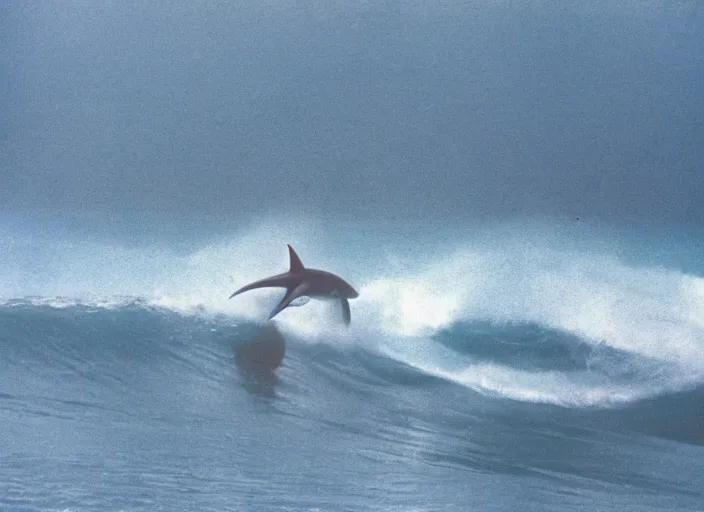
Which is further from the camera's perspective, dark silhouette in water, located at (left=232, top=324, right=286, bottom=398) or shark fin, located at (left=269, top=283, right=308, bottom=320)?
shark fin, located at (left=269, top=283, right=308, bottom=320)

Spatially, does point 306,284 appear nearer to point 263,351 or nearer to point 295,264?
point 295,264

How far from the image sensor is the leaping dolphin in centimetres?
490

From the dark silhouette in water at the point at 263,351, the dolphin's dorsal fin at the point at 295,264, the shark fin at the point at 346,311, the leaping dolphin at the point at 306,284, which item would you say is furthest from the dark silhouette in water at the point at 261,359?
the dolphin's dorsal fin at the point at 295,264

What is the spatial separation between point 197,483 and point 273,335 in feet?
10.0

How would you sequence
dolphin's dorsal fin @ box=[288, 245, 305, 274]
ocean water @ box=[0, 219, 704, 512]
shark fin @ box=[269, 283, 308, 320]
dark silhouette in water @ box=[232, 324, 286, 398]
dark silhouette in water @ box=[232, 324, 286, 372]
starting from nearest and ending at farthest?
ocean water @ box=[0, 219, 704, 512], dark silhouette in water @ box=[232, 324, 286, 398], shark fin @ box=[269, 283, 308, 320], dark silhouette in water @ box=[232, 324, 286, 372], dolphin's dorsal fin @ box=[288, 245, 305, 274]

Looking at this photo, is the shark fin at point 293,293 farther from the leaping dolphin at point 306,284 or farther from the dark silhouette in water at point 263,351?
the dark silhouette in water at point 263,351

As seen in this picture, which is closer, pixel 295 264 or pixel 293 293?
pixel 293 293

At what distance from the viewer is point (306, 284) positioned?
5008 mm

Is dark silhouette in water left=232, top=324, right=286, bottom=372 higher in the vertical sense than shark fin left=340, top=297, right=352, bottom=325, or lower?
lower

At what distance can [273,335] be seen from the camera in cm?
549

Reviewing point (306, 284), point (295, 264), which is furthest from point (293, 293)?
point (295, 264)

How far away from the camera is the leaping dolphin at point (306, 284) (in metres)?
4.90

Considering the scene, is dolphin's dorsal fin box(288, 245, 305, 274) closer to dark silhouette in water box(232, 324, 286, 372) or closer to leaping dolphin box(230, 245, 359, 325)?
leaping dolphin box(230, 245, 359, 325)

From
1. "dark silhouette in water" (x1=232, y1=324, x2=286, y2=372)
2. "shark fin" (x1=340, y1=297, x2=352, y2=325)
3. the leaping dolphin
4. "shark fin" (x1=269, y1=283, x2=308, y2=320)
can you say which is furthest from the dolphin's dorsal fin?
"dark silhouette in water" (x1=232, y1=324, x2=286, y2=372)
